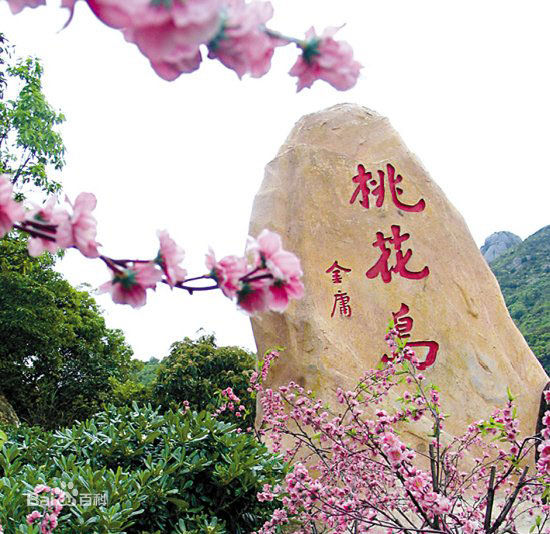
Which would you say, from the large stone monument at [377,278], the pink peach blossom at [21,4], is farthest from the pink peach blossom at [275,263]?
the large stone monument at [377,278]

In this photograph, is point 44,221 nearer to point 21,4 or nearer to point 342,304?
point 21,4

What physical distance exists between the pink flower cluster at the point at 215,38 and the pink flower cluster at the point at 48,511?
64.9 inches

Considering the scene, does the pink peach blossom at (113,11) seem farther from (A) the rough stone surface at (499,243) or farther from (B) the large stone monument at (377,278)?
(A) the rough stone surface at (499,243)

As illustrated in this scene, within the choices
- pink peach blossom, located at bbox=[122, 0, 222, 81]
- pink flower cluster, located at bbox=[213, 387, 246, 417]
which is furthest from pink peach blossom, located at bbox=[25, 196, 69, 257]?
pink flower cluster, located at bbox=[213, 387, 246, 417]

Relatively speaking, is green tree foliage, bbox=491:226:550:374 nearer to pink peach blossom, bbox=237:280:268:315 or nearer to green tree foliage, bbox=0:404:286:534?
green tree foliage, bbox=0:404:286:534

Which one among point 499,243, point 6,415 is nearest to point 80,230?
point 6,415

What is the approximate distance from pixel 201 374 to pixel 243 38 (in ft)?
31.9

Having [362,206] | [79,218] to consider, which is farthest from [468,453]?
[79,218]

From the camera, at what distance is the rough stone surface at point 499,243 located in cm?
3132

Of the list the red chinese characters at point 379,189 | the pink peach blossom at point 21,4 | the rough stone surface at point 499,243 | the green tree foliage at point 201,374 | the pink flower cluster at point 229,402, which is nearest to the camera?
the pink peach blossom at point 21,4

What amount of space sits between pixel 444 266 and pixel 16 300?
7.08 meters

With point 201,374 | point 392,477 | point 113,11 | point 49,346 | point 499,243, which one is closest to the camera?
point 113,11

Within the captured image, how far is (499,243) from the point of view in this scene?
31.8 meters

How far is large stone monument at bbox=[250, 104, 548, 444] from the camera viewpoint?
4.68m
